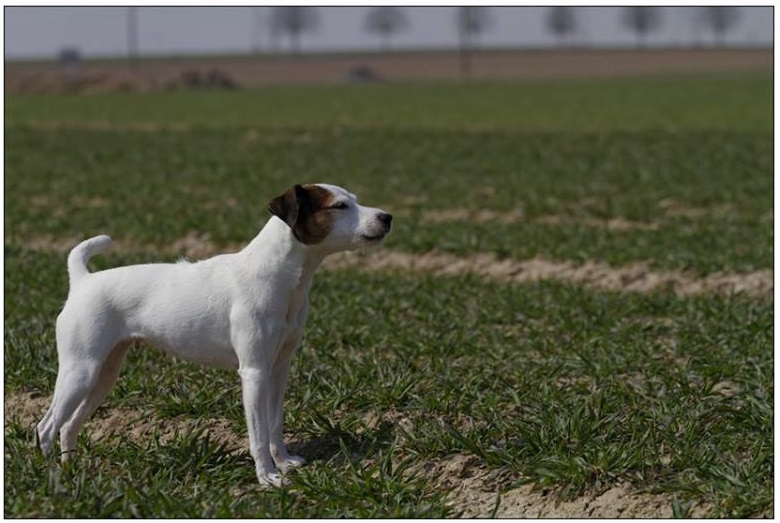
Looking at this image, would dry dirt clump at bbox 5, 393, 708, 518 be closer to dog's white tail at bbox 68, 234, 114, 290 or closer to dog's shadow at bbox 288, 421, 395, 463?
dog's shadow at bbox 288, 421, 395, 463

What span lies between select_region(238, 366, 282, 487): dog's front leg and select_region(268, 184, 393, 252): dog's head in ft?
2.32

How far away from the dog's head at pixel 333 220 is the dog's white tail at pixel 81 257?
3.72 feet

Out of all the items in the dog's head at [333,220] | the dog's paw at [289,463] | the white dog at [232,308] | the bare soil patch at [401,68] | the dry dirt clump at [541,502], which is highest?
the bare soil patch at [401,68]

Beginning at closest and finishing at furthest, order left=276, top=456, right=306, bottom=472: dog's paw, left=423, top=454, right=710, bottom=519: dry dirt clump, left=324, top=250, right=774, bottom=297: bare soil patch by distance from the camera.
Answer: left=423, top=454, right=710, bottom=519: dry dirt clump < left=276, top=456, right=306, bottom=472: dog's paw < left=324, top=250, right=774, bottom=297: bare soil patch

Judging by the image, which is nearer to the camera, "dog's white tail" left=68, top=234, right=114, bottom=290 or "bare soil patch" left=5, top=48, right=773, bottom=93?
"dog's white tail" left=68, top=234, right=114, bottom=290

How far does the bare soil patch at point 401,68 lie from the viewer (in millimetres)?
80312

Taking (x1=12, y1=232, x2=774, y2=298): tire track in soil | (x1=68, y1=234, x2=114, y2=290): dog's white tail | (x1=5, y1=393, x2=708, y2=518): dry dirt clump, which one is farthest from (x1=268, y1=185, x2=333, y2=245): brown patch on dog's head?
(x1=12, y1=232, x2=774, y2=298): tire track in soil

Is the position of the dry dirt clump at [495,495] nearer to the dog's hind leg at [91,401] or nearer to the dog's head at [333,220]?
the dog's hind leg at [91,401]

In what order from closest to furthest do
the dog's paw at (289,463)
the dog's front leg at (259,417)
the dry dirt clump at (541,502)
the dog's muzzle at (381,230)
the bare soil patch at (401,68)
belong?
1. the dry dirt clump at (541,502)
2. the dog's muzzle at (381,230)
3. the dog's front leg at (259,417)
4. the dog's paw at (289,463)
5. the bare soil patch at (401,68)

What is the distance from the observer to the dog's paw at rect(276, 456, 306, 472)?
19.9 feet

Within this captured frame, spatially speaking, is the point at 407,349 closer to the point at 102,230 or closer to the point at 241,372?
the point at 241,372

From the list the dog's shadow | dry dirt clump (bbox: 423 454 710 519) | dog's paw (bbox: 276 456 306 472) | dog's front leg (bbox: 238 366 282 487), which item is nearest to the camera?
dry dirt clump (bbox: 423 454 710 519)

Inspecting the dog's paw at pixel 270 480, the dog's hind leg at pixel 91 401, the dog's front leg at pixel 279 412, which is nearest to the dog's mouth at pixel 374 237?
the dog's front leg at pixel 279 412

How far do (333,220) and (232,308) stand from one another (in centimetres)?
67
